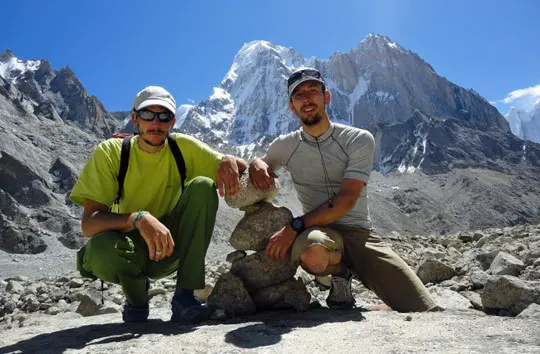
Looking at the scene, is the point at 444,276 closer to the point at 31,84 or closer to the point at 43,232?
the point at 43,232

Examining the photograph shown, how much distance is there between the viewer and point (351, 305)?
5.09 meters

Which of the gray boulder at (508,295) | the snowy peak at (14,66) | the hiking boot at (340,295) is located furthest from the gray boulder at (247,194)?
the snowy peak at (14,66)

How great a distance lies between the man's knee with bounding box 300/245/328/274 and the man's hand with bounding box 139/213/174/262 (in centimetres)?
139

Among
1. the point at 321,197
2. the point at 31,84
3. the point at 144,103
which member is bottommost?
the point at 321,197

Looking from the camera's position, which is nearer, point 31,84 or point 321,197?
point 321,197

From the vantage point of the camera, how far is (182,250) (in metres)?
4.62

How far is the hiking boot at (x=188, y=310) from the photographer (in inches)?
180

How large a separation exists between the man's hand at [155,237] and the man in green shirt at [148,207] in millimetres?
13

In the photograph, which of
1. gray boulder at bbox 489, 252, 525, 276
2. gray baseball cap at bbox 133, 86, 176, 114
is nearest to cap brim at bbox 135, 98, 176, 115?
gray baseball cap at bbox 133, 86, 176, 114

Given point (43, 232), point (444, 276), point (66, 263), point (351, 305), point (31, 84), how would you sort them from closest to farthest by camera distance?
point (351, 305)
point (444, 276)
point (66, 263)
point (43, 232)
point (31, 84)

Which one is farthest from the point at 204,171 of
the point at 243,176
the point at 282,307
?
the point at 282,307

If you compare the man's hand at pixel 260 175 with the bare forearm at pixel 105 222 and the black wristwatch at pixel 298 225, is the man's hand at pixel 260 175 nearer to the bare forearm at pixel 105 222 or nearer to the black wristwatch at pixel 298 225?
the black wristwatch at pixel 298 225

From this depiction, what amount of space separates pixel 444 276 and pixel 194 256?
4694mm

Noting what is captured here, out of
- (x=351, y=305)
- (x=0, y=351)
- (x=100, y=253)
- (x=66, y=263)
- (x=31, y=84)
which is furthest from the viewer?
(x=31, y=84)
